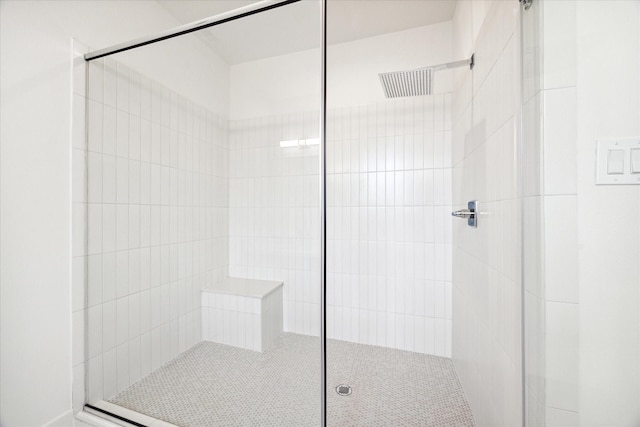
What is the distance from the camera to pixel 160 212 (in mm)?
1265

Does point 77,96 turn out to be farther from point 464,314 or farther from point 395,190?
point 464,314

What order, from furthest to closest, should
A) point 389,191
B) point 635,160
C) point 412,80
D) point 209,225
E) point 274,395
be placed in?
1. point 389,191
2. point 412,80
3. point 209,225
4. point 274,395
5. point 635,160

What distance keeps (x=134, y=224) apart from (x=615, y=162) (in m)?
1.75

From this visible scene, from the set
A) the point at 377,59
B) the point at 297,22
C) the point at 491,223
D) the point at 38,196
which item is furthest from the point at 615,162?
the point at 38,196

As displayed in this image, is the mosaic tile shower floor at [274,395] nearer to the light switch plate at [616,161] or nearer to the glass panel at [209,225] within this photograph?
the glass panel at [209,225]

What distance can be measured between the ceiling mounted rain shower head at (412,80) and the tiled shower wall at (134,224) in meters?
0.94

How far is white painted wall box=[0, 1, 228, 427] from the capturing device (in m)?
1.01

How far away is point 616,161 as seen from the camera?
601 mm

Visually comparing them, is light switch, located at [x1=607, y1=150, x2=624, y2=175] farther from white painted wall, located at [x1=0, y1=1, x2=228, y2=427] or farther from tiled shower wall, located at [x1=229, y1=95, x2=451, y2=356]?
white painted wall, located at [x1=0, y1=1, x2=228, y2=427]

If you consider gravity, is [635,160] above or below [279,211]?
above

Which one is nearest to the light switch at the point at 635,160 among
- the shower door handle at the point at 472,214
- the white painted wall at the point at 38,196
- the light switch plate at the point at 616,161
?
the light switch plate at the point at 616,161

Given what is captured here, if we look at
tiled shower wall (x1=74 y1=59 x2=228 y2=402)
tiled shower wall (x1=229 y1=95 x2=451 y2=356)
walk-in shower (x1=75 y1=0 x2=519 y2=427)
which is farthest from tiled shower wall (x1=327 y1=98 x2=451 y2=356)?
tiled shower wall (x1=74 y1=59 x2=228 y2=402)

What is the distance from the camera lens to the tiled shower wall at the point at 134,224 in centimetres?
122

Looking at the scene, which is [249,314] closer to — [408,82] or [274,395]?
[274,395]
